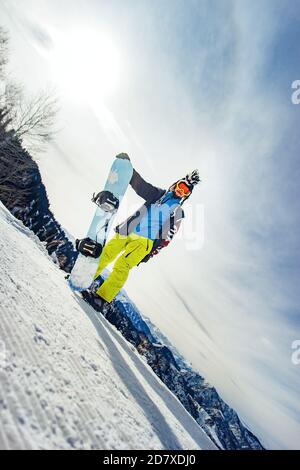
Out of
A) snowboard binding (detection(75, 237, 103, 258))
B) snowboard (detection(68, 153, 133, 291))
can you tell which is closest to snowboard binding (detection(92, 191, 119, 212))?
snowboard (detection(68, 153, 133, 291))

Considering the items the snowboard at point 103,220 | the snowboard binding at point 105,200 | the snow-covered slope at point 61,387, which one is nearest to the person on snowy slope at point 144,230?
the snowboard at point 103,220

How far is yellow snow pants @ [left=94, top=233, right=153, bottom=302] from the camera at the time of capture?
20.1 ft

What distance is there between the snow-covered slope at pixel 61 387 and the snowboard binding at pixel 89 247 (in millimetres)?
2023

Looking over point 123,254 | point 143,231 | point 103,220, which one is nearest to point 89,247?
point 103,220

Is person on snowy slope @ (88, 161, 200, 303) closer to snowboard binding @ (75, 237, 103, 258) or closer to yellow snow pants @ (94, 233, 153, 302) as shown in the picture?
yellow snow pants @ (94, 233, 153, 302)

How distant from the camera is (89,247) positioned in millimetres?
5652

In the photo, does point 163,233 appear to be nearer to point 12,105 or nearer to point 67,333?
point 67,333

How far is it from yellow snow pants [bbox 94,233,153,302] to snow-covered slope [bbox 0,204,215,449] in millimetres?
2497

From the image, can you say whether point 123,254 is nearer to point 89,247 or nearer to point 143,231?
point 143,231

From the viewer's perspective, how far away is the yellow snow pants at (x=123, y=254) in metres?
6.14

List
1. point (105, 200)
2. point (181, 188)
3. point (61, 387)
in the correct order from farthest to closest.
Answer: point (181, 188)
point (105, 200)
point (61, 387)

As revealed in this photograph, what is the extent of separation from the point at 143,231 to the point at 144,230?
0.03 meters

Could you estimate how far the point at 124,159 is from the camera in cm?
636
